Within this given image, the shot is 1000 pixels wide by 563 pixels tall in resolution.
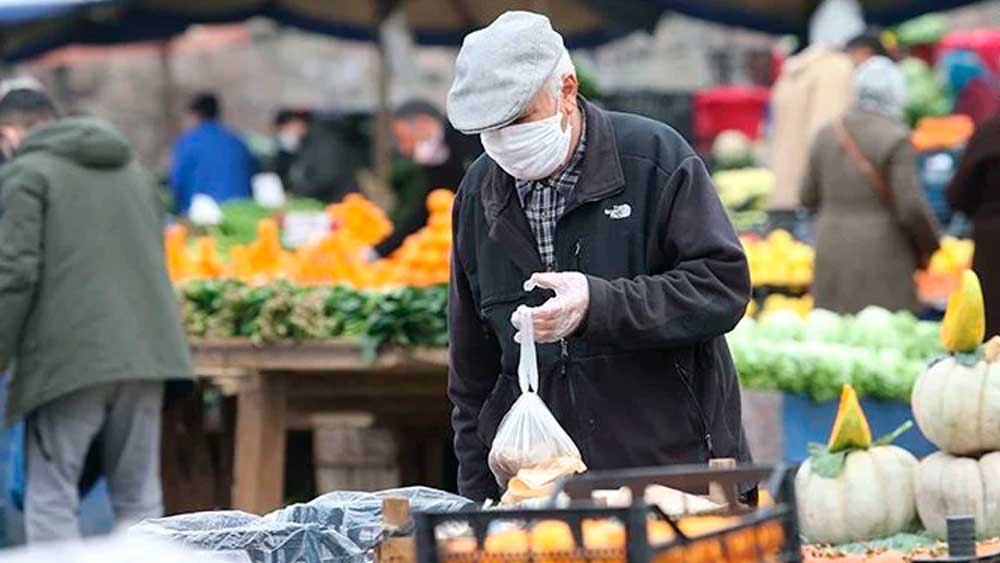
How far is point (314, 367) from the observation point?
27.2 ft

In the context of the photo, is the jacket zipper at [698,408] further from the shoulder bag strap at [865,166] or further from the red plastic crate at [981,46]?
the red plastic crate at [981,46]

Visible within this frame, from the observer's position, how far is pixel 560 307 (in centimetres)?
374

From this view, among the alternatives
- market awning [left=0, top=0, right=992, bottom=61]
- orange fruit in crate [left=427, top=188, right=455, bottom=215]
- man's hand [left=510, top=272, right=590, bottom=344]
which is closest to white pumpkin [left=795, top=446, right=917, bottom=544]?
man's hand [left=510, top=272, right=590, bottom=344]

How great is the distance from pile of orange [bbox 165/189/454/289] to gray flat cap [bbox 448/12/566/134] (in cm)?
461

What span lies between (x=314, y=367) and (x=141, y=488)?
76 cm

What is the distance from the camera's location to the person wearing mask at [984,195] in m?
8.06

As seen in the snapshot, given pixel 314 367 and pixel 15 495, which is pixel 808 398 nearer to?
pixel 314 367

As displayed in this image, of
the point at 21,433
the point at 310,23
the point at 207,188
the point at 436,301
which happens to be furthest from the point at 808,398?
the point at 310,23

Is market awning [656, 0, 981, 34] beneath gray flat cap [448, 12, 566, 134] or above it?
above

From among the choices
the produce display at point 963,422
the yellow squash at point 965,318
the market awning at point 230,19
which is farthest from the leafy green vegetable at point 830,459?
the market awning at point 230,19

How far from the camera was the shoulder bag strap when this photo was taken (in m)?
9.82

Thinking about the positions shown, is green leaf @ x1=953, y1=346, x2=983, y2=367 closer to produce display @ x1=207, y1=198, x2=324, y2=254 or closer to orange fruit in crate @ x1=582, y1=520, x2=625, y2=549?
orange fruit in crate @ x1=582, y1=520, x2=625, y2=549

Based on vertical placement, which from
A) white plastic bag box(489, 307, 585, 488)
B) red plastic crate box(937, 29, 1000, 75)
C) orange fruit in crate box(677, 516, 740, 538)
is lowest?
orange fruit in crate box(677, 516, 740, 538)

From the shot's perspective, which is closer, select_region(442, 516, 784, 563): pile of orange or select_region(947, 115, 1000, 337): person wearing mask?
select_region(442, 516, 784, 563): pile of orange
